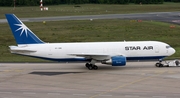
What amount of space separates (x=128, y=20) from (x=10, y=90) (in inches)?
2916

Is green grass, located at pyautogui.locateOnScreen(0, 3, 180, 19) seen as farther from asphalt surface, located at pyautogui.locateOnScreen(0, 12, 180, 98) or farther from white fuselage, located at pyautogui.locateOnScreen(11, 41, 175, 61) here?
asphalt surface, located at pyautogui.locateOnScreen(0, 12, 180, 98)

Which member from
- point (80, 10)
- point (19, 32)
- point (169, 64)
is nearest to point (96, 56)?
point (169, 64)

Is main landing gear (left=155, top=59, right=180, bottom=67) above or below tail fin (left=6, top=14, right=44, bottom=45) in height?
below

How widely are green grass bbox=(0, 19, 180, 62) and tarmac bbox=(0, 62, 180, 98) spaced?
1265cm

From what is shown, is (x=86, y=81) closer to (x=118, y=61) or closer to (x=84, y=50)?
(x=118, y=61)

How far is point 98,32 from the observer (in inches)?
3484

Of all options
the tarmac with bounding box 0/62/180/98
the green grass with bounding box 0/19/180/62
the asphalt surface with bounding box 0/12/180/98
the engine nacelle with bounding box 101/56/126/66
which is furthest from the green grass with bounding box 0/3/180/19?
the engine nacelle with bounding box 101/56/126/66

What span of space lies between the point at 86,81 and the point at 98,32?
46.1 metres

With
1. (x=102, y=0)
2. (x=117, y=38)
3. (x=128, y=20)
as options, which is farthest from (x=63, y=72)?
(x=102, y=0)

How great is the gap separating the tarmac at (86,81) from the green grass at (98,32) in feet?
41.5

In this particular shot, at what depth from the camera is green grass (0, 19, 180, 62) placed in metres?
78.5

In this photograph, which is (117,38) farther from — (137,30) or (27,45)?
(27,45)

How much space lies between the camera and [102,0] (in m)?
195

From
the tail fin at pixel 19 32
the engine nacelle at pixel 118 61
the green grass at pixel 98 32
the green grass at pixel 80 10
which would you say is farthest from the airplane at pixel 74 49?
the green grass at pixel 80 10
